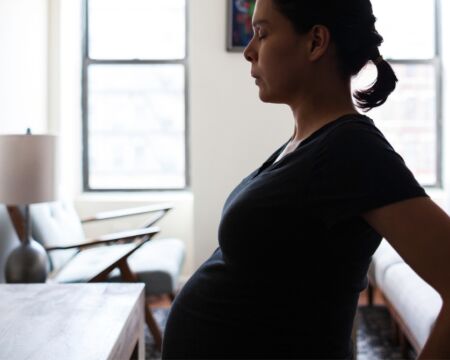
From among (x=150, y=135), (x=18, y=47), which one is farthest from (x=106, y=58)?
(x=18, y=47)

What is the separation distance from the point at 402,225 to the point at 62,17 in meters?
3.53

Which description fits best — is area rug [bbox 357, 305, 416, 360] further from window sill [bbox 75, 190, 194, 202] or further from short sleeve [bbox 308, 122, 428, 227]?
short sleeve [bbox 308, 122, 428, 227]

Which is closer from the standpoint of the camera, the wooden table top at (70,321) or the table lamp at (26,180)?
the wooden table top at (70,321)

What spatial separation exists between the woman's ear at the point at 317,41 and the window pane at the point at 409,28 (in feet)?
11.5

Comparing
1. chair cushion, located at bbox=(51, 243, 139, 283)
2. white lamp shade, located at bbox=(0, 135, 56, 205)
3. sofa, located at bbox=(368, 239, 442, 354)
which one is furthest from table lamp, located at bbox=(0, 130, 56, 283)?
sofa, located at bbox=(368, 239, 442, 354)

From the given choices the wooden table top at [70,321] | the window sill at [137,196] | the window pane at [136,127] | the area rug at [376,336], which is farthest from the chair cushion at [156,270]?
the window pane at [136,127]

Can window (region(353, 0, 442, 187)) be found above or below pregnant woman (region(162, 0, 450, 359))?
above

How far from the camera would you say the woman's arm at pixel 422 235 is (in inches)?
21.6

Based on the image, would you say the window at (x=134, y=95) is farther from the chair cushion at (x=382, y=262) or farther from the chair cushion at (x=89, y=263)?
the chair cushion at (x=382, y=262)

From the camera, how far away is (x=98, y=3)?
402 centimetres

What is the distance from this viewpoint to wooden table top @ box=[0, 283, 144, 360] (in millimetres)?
1104

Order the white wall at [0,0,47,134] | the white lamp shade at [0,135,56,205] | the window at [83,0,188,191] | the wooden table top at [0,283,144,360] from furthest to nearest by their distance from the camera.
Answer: the window at [83,0,188,191] < the white wall at [0,0,47,134] < the white lamp shade at [0,135,56,205] < the wooden table top at [0,283,144,360]

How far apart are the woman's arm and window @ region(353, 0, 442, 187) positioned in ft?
11.6

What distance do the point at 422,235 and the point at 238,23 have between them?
9.82 feet
